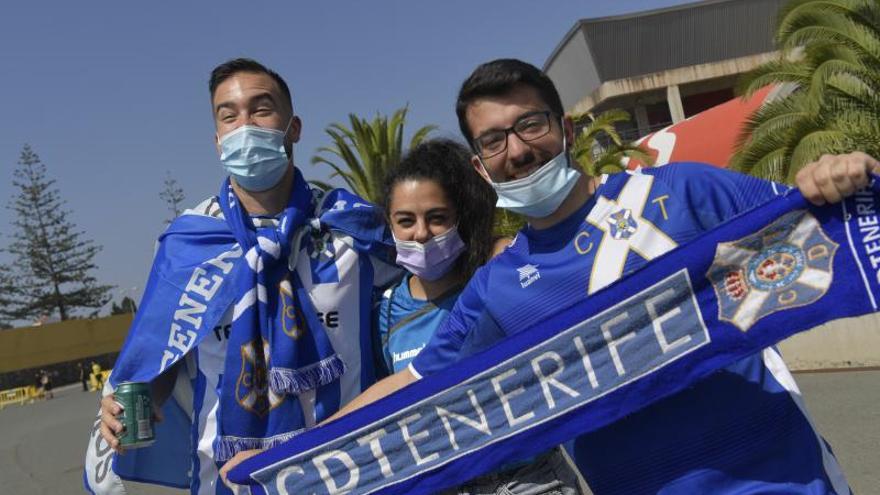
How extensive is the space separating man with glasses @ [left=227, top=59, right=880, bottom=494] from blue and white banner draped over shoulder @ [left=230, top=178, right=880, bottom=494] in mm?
59

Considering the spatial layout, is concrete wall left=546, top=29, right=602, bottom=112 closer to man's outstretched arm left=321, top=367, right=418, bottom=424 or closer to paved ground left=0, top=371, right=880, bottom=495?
paved ground left=0, top=371, right=880, bottom=495

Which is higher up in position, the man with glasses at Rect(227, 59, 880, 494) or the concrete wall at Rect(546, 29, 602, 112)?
the concrete wall at Rect(546, 29, 602, 112)

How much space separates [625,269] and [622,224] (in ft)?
0.42

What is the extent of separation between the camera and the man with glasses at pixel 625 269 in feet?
7.36

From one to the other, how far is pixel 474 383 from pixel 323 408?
1011mm

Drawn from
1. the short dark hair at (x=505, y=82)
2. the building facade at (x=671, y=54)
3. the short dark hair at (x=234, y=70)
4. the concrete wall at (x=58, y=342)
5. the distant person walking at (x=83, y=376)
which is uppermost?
the building facade at (x=671, y=54)

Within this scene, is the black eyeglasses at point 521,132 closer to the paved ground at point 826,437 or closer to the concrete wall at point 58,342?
the paved ground at point 826,437

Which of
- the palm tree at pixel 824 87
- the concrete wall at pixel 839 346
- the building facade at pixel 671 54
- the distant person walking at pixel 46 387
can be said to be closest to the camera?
the concrete wall at pixel 839 346

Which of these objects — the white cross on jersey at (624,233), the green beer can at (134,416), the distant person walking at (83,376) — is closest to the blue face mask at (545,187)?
the white cross on jersey at (624,233)

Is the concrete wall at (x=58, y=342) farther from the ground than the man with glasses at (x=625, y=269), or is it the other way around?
the man with glasses at (x=625, y=269)

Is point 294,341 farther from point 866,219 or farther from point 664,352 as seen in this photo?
point 866,219

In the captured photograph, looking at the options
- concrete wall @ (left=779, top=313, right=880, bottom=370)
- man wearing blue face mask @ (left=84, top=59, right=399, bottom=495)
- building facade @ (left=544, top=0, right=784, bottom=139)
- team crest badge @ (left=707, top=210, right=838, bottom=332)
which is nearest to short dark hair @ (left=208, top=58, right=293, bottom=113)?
man wearing blue face mask @ (left=84, top=59, right=399, bottom=495)

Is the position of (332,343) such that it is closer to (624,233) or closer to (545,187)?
(545,187)

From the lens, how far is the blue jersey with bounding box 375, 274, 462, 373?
3.27m
